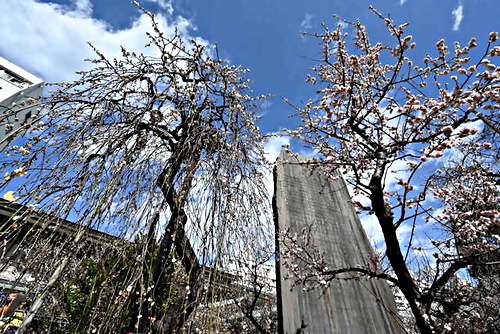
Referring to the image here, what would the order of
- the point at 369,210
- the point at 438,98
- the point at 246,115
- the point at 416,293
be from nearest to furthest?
1. the point at 416,293
2. the point at 438,98
3. the point at 369,210
4. the point at 246,115

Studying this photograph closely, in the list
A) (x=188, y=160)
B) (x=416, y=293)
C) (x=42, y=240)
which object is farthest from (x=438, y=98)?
(x=42, y=240)

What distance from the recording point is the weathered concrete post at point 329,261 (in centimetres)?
108

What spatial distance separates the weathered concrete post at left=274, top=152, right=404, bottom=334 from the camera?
108 centimetres

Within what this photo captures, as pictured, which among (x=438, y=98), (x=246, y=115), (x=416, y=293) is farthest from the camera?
(x=246, y=115)

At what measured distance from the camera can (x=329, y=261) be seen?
4.52ft

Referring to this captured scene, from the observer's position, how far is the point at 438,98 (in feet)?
4.38

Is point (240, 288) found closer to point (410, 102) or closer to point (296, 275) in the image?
point (296, 275)

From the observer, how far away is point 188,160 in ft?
4.49

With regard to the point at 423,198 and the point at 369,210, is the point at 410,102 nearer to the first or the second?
the point at 423,198

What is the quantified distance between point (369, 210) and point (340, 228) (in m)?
0.21

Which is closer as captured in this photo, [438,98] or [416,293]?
[416,293]

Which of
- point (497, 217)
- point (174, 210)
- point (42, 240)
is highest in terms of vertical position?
point (497, 217)

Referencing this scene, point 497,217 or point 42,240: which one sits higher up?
point 497,217

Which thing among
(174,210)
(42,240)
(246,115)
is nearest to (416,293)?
(174,210)
